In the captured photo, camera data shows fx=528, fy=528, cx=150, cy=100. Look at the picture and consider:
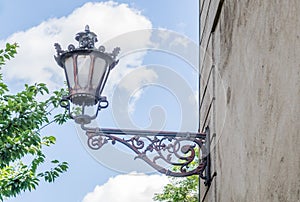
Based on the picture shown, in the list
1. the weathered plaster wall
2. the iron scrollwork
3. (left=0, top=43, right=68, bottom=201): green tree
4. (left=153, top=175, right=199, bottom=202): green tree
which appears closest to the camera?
the weathered plaster wall

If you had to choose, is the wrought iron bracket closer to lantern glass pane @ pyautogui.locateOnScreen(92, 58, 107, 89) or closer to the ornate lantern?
the ornate lantern

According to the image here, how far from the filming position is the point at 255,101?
5.63ft

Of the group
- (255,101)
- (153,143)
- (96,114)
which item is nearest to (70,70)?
(96,114)

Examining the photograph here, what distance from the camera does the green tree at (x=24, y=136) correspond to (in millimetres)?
4320

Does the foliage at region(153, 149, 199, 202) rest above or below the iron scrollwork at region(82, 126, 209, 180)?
above

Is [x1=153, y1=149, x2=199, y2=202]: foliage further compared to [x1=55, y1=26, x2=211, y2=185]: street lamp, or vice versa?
[x1=153, y1=149, x2=199, y2=202]: foliage

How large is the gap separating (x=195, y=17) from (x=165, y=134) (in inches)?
64.7

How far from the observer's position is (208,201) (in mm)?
2762

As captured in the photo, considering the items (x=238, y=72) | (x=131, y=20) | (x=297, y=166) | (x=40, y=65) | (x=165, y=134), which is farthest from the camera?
(x=40, y=65)

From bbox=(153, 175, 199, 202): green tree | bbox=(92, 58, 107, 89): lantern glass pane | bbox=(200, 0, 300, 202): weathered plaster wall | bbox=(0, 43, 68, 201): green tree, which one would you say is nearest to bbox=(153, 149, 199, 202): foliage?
bbox=(153, 175, 199, 202): green tree

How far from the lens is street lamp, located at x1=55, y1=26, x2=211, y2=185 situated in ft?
8.08

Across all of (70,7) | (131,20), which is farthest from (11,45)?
(131,20)

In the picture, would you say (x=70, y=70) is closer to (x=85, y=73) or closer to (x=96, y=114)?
(x=85, y=73)

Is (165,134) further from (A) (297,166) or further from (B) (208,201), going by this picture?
(A) (297,166)
